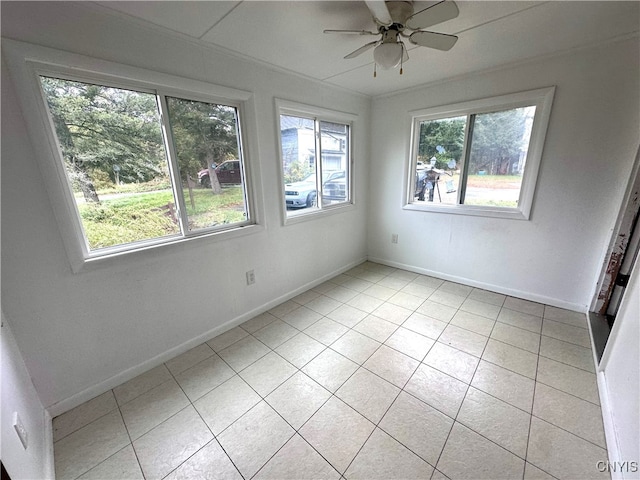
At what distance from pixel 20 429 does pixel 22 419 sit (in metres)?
0.10

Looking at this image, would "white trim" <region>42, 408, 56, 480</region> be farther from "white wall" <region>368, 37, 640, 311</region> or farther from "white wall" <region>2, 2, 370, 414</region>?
"white wall" <region>368, 37, 640, 311</region>

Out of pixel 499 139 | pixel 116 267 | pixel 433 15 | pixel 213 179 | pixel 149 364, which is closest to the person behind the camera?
pixel 433 15

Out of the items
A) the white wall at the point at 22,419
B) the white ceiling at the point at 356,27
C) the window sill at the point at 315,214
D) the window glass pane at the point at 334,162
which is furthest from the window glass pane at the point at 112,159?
the window glass pane at the point at 334,162

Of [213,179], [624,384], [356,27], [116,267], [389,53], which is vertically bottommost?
[624,384]

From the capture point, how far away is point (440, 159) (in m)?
3.05

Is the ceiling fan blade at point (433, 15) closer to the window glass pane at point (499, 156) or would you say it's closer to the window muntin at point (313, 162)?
the window muntin at point (313, 162)

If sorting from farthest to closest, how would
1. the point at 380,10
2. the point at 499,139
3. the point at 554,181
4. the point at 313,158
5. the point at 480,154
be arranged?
the point at 313,158
the point at 480,154
the point at 499,139
the point at 554,181
the point at 380,10

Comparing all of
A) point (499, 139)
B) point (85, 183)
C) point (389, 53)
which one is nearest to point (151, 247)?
point (85, 183)

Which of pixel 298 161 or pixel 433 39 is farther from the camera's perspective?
pixel 298 161

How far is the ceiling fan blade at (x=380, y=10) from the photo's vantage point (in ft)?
3.88

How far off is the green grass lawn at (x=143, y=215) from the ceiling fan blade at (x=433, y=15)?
5.67 feet

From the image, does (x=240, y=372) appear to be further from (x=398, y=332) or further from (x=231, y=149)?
(x=231, y=149)

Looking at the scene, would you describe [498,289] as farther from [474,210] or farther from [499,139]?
[499,139]

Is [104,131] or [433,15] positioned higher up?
[433,15]
